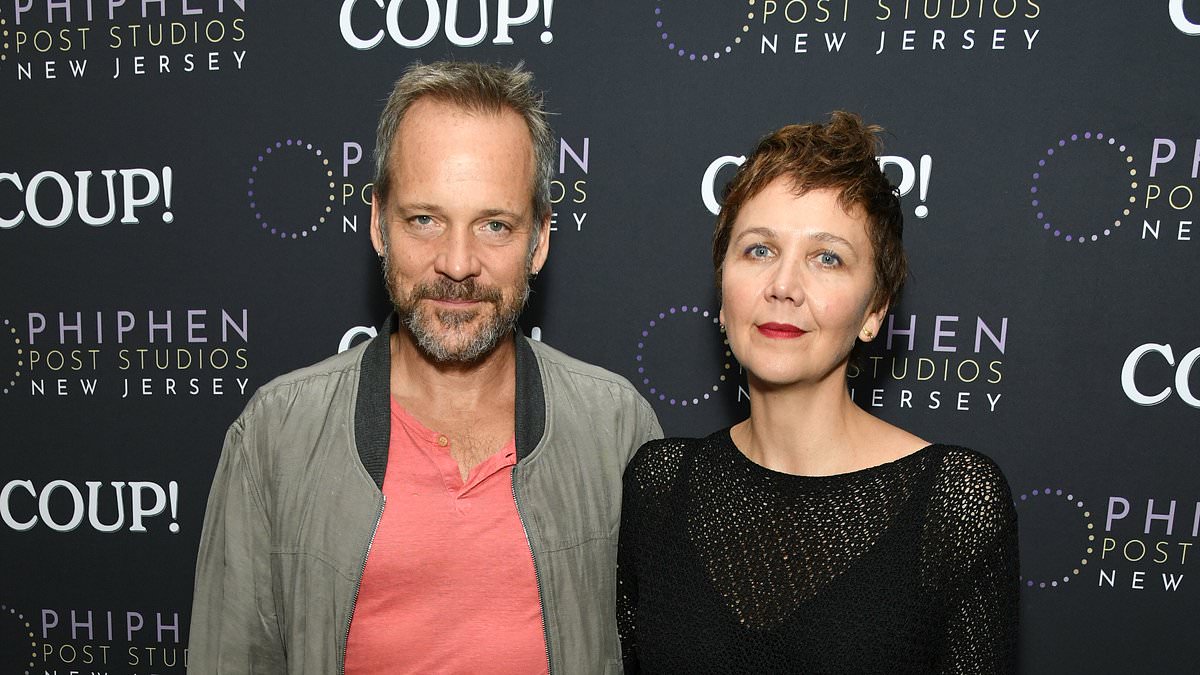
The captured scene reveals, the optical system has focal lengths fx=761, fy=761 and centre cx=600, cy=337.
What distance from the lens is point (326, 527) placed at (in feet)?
4.32

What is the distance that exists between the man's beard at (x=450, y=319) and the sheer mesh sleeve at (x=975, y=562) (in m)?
0.76

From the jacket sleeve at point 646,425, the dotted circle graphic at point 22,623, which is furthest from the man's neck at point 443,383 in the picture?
the dotted circle graphic at point 22,623

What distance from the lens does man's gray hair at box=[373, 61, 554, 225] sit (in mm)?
Result: 1322

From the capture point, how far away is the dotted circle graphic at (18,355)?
199 centimetres

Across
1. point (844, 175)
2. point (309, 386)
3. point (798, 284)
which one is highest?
point (844, 175)

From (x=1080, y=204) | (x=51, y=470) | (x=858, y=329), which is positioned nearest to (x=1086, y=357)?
(x=1080, y=204)

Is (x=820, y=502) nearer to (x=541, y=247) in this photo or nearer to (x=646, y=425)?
(x=646, y=425)

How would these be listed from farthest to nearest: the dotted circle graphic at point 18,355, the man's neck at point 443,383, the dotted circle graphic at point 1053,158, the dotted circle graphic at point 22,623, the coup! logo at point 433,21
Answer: the dotted circle graphic at point 22,623 < the dotted circle graphic at point 18,355 < the coup! logo at point 433,21 < the dotted circle graphic at point 1053,158 < the man's neck at point 443,383

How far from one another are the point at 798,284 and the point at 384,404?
748mm

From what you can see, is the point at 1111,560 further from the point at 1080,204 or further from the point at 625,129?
the point at 625,129

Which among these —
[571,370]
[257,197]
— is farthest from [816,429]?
[257,197]

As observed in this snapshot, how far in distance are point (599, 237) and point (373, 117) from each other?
0.61 m

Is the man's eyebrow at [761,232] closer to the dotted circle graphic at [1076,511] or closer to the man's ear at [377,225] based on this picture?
the man's ear at [377,225]

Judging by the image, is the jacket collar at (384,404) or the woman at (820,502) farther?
the jacket collar at (384,404)
